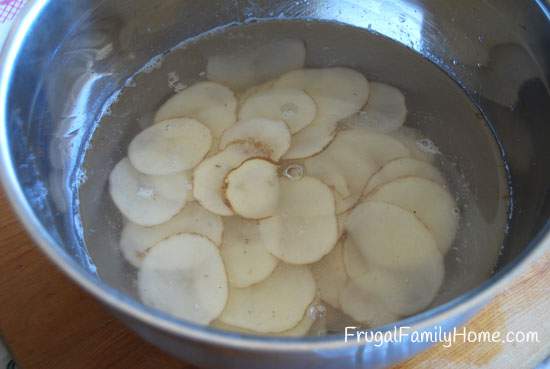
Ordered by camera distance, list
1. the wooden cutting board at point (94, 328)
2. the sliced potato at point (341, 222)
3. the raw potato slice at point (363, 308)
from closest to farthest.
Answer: the wooden cutting board at point (94, 328) < the raw potato slice at point (363, 308) < the sliced potato at point (341, 222)

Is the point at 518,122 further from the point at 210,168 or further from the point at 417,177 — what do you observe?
the point at 210,168

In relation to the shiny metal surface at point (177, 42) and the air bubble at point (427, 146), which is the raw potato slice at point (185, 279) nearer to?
the shiny metal surface at point (177, 42)

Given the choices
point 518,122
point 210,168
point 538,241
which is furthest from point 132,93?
point 538,241

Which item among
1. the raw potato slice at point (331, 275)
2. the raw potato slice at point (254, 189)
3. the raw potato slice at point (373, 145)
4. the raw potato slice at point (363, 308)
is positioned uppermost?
the raw potato slice at point (373, 145)

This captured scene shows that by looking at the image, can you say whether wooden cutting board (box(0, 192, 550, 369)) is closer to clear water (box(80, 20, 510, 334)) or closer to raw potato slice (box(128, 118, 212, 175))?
clear water (box(80, 20, 510, 334))

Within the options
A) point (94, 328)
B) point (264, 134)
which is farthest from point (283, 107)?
point (94, 328)

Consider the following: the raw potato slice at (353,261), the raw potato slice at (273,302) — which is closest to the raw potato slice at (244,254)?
the raw potato slice at (273,302)

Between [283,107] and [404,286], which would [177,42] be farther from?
[404,286]
